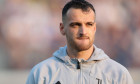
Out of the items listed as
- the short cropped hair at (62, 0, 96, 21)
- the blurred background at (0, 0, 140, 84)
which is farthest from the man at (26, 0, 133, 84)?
the blurred background at (0, 0, 140, 84)

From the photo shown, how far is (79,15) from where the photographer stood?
3076 mm

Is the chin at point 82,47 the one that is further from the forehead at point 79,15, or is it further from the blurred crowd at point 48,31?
the blurred crowd at point 48,31

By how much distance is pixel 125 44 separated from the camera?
858 cm

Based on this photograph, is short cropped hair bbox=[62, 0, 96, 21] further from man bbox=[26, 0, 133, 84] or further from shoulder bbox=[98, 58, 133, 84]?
shoulder bbox=[98, 58, 133, 84]

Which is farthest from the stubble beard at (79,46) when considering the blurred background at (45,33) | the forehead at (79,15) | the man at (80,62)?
the blurred background at (45,33)

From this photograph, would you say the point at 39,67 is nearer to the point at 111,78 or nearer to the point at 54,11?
the point at 111,78

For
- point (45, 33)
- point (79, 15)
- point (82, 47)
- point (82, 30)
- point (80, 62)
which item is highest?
point (79, 15)

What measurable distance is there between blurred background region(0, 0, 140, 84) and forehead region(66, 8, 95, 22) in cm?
533

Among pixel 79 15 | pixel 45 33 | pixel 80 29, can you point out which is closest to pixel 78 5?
pixel 79 15

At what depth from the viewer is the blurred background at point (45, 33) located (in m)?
8.46

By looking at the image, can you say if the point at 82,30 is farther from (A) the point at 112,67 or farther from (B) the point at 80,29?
(A) the point at 112,67

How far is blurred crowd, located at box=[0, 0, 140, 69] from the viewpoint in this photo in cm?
848

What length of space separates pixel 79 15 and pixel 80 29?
0.11 m

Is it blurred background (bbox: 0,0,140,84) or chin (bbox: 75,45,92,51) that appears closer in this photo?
chin (bbox: 75,45,92,51)
